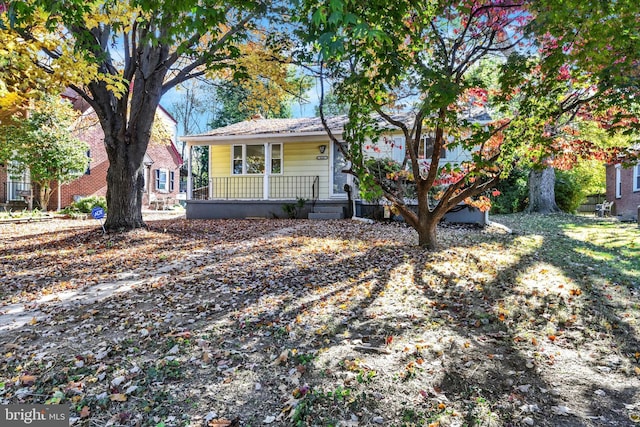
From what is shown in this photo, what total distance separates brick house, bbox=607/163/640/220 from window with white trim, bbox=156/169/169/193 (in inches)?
1041

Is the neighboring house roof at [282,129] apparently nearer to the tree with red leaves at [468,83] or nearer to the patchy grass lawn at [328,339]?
the tree with red leaves at [468,83]

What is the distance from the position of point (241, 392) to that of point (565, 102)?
631 centimetres

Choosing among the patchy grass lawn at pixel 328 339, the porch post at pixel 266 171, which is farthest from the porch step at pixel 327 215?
the patchy grass lawn at pixel 328 339

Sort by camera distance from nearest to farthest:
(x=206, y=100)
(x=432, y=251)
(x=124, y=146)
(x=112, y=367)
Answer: (x=112, y=367), (x=432, y=251), (x=124, y=146), (x=206, y=100)

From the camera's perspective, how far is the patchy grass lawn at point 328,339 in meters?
2.54

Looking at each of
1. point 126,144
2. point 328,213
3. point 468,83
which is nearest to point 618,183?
point 328,213

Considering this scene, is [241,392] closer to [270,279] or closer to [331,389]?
[331,389]

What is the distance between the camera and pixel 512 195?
17875 mm

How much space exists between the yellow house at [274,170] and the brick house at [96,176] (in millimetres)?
3929

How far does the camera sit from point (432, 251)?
22.7 feet

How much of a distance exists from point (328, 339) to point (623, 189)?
74.4ft

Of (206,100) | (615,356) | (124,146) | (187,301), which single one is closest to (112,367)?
(187,301)

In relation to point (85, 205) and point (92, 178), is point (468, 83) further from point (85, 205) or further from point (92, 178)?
point (92, 178)

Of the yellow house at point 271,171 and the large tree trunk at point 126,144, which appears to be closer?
the large tree trunk at point 126,144
